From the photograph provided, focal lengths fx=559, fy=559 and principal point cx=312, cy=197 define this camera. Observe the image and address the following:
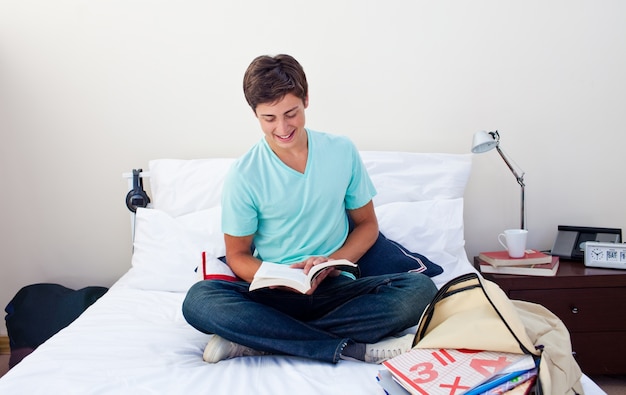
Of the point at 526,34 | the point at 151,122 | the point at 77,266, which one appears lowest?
the point at 77,266

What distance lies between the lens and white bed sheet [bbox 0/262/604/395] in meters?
1.15

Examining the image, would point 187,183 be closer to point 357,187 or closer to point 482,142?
point 357,187

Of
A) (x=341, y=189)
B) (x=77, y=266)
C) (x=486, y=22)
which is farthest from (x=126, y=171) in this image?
(x=486, y=22)

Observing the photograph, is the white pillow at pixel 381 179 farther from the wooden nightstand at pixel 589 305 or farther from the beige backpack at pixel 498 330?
the beige backpack at pixel 498 330

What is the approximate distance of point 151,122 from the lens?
233 cm

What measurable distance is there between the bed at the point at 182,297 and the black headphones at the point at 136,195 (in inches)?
2.1

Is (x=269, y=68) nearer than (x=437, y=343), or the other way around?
(x=437, y=343)

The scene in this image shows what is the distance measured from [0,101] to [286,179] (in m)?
1.48

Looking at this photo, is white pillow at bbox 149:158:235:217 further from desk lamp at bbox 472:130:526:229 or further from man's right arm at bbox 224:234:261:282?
desk lamp at bbox 472:130:526:229

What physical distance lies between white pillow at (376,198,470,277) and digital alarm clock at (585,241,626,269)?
1.49ft

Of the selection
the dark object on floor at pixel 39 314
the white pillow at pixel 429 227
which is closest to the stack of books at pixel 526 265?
the white pillow at pixel 429 227

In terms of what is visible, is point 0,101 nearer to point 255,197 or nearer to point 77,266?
point 77,266

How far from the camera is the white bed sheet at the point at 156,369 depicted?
1148 millimetres

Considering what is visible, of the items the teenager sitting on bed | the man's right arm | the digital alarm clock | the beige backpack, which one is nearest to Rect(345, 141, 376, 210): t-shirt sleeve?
the teenager sitting on bed
